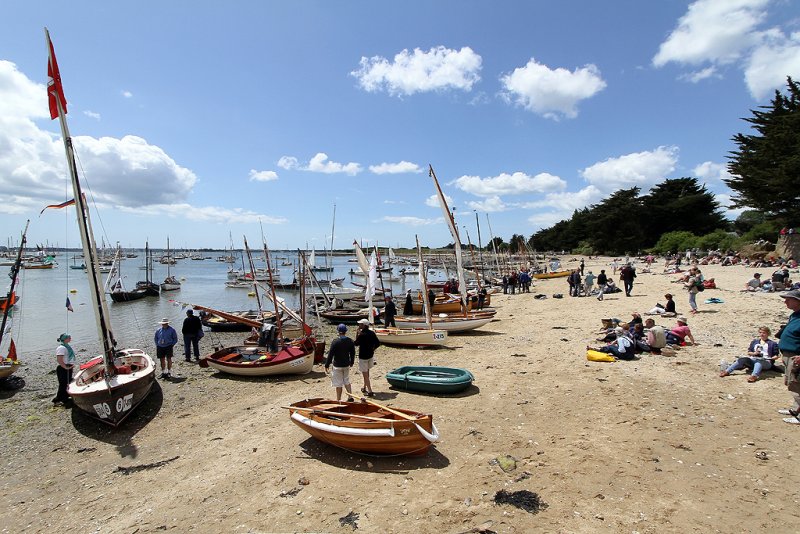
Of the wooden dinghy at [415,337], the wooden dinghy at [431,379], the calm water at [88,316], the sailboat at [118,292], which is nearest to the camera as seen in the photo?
the wooden dinghy at [431,379]

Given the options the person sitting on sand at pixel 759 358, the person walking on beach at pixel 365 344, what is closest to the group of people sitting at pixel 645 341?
the person sitting on sand at pixel 759 358

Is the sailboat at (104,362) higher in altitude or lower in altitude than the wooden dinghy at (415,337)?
higher

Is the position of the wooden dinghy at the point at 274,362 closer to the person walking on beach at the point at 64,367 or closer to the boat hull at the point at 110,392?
the boat hull at the point at 110,392

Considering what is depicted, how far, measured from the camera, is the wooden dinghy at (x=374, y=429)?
798cm

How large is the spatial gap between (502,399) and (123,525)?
8.88 metres

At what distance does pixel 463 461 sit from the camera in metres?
8.12

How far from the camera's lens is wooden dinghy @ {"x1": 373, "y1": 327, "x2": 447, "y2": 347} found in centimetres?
1939

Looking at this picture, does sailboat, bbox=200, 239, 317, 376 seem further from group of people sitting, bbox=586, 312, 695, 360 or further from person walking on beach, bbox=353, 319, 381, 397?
group of people sitting, bbox=586, 312, 695, 360

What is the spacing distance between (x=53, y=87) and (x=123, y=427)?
390 inches

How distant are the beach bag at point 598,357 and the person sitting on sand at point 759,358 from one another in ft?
10.2

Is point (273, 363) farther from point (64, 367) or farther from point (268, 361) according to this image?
point (64, 367)

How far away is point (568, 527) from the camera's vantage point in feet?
19.5

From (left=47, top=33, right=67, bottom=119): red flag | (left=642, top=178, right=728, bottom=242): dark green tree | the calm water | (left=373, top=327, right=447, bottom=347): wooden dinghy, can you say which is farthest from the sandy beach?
(left=642, top=178, right=728, bottom=242): dark green tree

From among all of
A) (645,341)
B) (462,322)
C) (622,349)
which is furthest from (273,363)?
(645,341)
